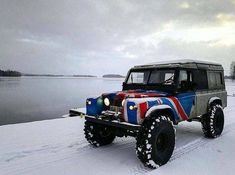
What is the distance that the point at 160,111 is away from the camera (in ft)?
16.6

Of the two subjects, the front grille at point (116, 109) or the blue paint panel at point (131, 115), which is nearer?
the blue paint panel at point (131, 115)

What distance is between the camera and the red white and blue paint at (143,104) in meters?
4.57

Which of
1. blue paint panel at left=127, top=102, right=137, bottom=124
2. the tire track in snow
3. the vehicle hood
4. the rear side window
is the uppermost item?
the rear side window

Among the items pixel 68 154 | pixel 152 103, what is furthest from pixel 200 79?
pixel 68 154

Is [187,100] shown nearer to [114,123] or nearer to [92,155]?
[114,123]

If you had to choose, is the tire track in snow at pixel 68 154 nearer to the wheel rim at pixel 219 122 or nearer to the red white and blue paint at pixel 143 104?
the red white and blue paint at pixel 143 104

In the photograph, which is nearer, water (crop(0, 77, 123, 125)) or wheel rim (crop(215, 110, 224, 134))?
wheel rim (crop(215, 110, 224, 134))

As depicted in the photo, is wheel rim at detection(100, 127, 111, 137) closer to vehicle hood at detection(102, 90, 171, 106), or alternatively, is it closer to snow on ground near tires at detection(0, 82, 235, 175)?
snow on ground near tires at detection(0, 82, 235, 175)

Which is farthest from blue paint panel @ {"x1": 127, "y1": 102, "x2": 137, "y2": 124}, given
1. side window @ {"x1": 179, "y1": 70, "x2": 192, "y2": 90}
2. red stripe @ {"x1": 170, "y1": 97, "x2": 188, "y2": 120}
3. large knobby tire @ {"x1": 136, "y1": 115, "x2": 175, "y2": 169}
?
side window @ {"x1": 179, "y1": 70, "x2": 192, "y2": 90}

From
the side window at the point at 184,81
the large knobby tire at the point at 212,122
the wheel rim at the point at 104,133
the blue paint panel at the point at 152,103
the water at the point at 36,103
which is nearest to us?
the blue paint panel at the point at 152,103

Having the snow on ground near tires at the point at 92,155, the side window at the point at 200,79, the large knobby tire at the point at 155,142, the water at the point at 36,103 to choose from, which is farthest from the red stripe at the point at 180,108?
the water at the point at 36,103

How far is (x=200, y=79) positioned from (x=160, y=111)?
7.32 feet

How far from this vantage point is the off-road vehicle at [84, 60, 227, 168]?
181 inches

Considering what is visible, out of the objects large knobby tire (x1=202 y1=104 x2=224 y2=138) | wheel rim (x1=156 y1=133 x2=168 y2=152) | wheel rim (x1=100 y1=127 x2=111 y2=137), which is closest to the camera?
wheel rim (x1=156 y1=133 x2=168 y2=152)
